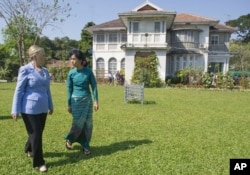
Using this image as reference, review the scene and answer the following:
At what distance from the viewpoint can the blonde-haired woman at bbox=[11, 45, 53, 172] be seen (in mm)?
4348

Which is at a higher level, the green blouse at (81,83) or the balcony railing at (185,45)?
the balcony railing at (185,45)

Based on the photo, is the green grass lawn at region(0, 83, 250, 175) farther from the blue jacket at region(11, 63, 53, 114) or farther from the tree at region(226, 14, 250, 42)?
the tree at region(226, 14, 250, 42)

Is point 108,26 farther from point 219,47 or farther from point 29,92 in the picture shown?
point 29,92

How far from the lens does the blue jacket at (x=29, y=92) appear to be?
4.34m

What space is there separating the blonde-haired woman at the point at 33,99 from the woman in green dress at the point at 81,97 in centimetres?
74

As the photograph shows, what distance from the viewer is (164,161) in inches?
197

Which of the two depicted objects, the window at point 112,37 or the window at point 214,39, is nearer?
the window at point 112,37

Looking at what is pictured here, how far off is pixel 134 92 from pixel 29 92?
8557mm

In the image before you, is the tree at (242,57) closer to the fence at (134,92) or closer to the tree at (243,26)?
the tree at (243,26)

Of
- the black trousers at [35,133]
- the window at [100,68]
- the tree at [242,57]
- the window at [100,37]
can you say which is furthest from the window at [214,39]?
the black trousers at [35,133]

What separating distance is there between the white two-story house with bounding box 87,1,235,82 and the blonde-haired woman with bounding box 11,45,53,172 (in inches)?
866

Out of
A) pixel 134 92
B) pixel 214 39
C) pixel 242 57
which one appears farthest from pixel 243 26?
pixel 134 92

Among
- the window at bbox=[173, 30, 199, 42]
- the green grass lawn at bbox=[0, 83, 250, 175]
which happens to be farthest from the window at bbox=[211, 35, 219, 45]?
the green grass lawn at bbox=[0, 83, 250, 175]

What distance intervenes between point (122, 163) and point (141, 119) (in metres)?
4.11
